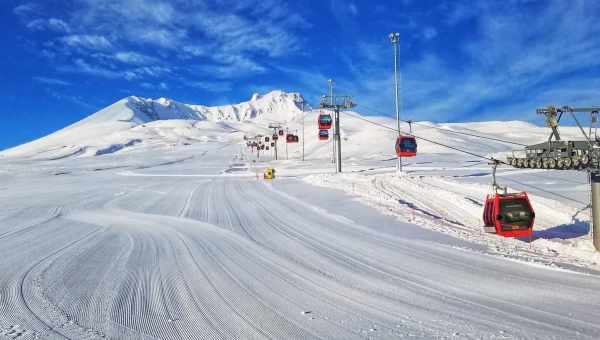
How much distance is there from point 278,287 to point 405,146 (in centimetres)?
2357

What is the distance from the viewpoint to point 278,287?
7.12 m

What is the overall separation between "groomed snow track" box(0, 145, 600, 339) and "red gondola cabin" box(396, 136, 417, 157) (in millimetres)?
16284

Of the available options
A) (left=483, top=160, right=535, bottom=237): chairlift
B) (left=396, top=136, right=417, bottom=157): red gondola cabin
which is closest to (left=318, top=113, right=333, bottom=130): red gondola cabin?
(left=396, top=136, right=417, bottom=157): red gondola cabin

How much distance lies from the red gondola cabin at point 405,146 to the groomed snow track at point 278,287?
1628 cm

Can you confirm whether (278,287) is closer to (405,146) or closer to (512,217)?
(512,217)

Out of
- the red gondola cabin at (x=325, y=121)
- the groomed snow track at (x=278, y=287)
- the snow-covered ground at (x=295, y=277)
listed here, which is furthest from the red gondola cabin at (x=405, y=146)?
the groomed snow track at (x=278, y=287)

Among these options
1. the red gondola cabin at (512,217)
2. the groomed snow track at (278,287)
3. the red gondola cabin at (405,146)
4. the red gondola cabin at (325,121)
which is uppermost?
the red gondola cabin at (325,121)

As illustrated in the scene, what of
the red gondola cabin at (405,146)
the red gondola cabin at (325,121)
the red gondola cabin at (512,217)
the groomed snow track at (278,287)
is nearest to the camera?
the groomed snow track at (278,287)

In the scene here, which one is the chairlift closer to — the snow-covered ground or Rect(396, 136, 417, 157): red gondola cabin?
the snow-covered ground

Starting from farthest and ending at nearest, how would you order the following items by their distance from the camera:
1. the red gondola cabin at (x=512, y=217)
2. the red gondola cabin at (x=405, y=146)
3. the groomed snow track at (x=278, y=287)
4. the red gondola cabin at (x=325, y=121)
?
the red gondola cabin at (x=325, y=121)
the red gondola cabin at (x=405, y=146)
the red gondola cabin at (x=512, y=217)
the groomed snow track at (x=278, y=287)

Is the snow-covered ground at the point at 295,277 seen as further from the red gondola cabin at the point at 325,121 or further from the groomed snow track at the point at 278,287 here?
the red gondola cabin at the point at 325,121

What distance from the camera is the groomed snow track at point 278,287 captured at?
5379 millimetres

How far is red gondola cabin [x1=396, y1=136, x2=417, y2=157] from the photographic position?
1125 inches

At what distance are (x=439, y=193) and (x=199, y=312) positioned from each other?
17400 millimetres
